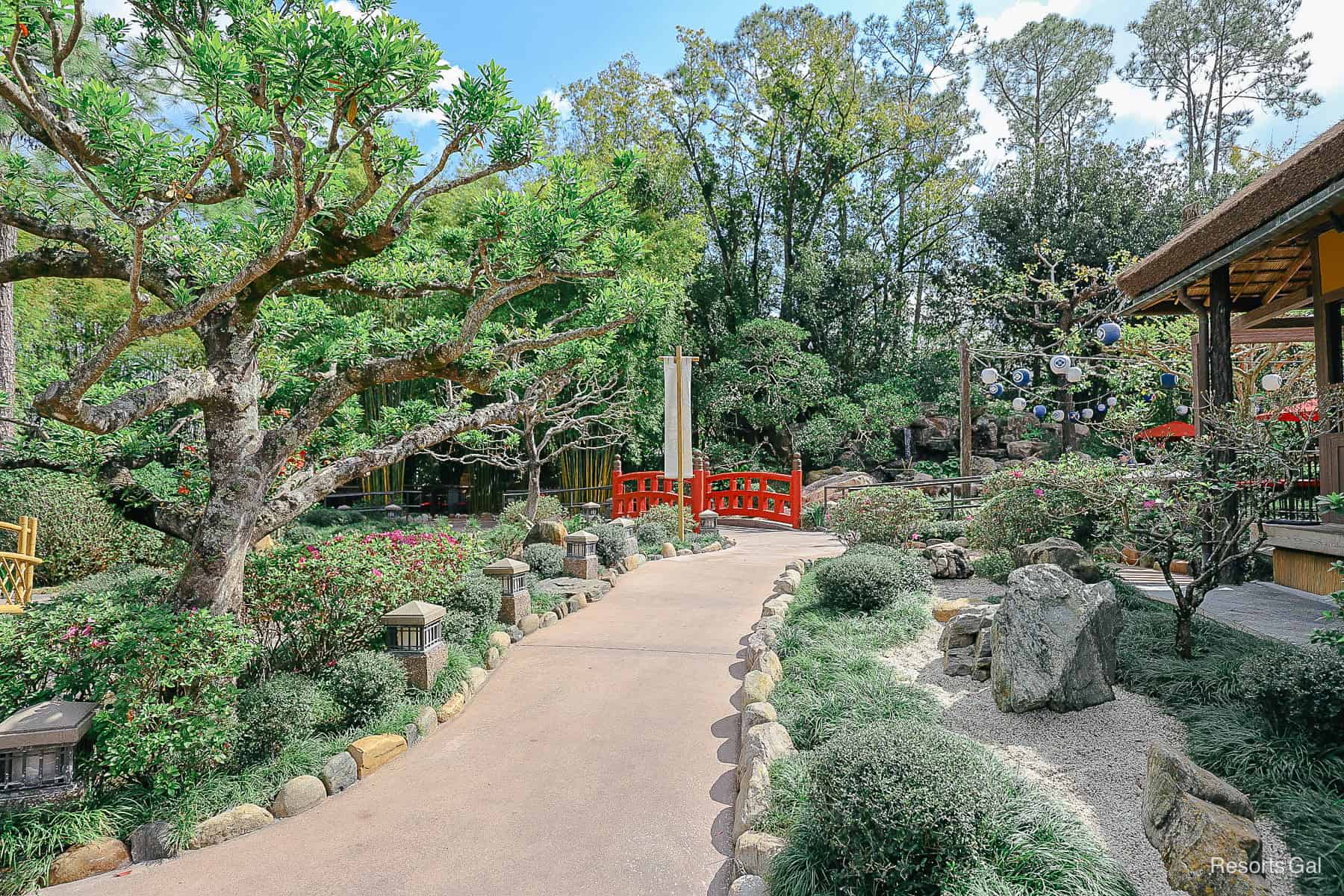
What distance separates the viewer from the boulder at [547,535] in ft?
25.7

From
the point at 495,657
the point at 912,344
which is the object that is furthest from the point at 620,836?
the point at 912,344

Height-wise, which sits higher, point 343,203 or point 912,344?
point 912,344

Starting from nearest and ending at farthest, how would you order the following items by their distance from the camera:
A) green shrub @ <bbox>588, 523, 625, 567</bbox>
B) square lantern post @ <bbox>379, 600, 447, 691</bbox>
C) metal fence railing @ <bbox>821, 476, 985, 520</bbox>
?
1. square lantern post @ <bbox>379, 600, 447, 691</bbox>
2. green shrub @ <bbox>588, 523, 625, 567</bbox>
3. metal fence railing @ <bbox>821, 476, 985, 520</bbox>

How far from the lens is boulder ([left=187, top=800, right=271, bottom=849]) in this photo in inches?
113

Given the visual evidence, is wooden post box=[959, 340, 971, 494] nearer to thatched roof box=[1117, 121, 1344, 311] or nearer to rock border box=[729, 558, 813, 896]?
thatched roof box=[1117, 121, 1344, 311]

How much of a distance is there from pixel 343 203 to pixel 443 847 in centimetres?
312

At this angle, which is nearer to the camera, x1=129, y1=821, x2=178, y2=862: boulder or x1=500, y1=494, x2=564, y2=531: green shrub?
x1=129, y1=821, x2=178, y2=862: boulder

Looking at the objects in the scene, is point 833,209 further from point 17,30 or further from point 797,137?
point 17,30

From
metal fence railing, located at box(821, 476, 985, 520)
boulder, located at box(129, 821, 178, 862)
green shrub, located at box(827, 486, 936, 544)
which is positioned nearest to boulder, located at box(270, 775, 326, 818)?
boulder, located at box(129, 821, 178, 862)

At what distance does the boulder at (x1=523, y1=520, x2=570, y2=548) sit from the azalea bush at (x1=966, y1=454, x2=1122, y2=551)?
15.1 ft

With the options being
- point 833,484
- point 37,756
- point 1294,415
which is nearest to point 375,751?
point 37,756

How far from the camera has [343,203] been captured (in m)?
3.57

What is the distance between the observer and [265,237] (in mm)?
3229

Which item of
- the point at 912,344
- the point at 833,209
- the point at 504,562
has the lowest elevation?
the point at 504,562
